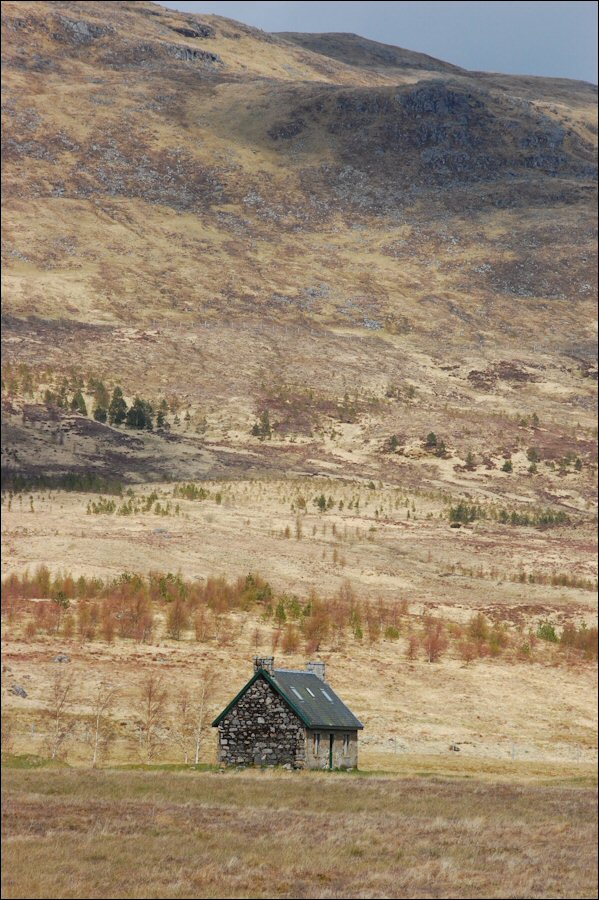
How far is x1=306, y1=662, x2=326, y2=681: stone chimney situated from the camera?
43.9ft

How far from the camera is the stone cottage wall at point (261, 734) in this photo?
38.2 ft

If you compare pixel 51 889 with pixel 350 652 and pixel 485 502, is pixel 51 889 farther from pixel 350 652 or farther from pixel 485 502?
pixel 485 502

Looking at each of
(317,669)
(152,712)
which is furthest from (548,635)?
(152,712)

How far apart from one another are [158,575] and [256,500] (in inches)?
2726

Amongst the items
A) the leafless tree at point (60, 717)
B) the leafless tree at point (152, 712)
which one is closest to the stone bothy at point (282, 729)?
the leafless tree at point (152, 712)

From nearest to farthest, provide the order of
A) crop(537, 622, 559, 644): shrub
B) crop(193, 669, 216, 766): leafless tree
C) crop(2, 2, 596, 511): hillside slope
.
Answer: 1. crop(193, 669, 216, 766): leafless tree
2. crop(537, 622, 559, 644): shrub
3. crop(2, 2, 596, 511): hillside slope

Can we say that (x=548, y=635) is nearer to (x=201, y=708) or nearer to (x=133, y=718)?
(x=201, y=708)

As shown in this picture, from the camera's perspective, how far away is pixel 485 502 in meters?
103

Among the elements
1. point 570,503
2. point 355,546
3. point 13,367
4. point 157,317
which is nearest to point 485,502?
point 570,503

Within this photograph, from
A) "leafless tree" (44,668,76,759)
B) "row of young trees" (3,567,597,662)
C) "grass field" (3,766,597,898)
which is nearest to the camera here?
"leafless tree" (44,668,76,759)

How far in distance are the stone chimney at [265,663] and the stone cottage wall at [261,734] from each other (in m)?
0.45

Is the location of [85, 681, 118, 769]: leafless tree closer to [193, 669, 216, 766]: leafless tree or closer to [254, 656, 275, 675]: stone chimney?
[193, 669, 216, 766]: leafless tree

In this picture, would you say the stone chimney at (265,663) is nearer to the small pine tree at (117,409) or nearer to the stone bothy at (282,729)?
the stone bothy at (282,729)

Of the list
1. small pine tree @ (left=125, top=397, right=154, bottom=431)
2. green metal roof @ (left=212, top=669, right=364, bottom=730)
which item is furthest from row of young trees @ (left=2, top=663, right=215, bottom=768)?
small pine tree @ (left=125, top=397, right=154, bottom=431)
